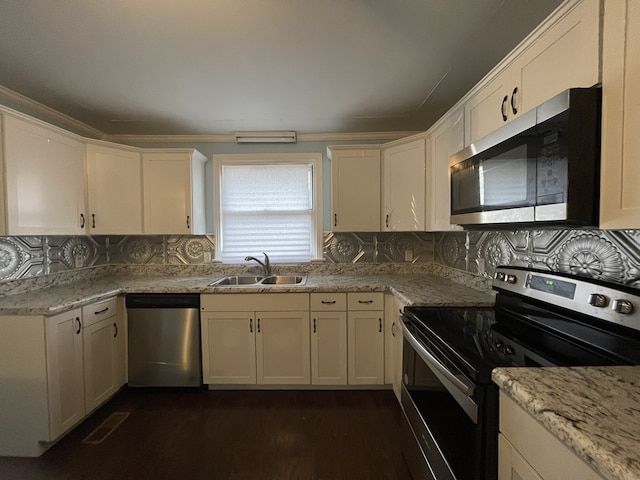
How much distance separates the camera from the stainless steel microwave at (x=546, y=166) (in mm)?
878

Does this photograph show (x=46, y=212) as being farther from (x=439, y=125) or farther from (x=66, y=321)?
(x=439, y=125)

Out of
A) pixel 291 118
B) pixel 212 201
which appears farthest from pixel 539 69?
pixel 212 201

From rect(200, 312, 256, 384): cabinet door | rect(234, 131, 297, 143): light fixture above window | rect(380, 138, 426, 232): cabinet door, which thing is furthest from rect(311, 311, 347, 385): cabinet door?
rect(234, 131, 297, 143): light fixture above window

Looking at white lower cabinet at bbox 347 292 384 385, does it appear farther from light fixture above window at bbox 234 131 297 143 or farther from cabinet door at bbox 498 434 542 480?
light fixture above window at bbox 234 131 297 143

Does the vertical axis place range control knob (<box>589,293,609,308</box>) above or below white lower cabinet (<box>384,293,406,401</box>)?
above

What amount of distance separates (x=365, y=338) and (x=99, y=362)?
2.07 meters

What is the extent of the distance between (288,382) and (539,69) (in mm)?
2544

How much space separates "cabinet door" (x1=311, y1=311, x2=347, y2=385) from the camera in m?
2.36

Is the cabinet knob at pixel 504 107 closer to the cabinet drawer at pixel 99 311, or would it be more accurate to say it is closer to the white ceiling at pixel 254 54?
the white ceiling at pixel 254 54

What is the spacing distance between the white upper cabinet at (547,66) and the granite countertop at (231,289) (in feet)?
3.50

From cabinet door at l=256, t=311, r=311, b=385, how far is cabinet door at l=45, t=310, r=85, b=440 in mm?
1224

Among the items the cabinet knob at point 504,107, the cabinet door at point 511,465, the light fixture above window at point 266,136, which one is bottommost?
the cabinet door at point 511,465

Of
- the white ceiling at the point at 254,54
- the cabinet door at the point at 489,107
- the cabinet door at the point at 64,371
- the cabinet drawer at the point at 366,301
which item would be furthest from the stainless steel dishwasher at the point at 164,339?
the cabinet door at the point at 489,107

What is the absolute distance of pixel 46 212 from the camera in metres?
2.08
